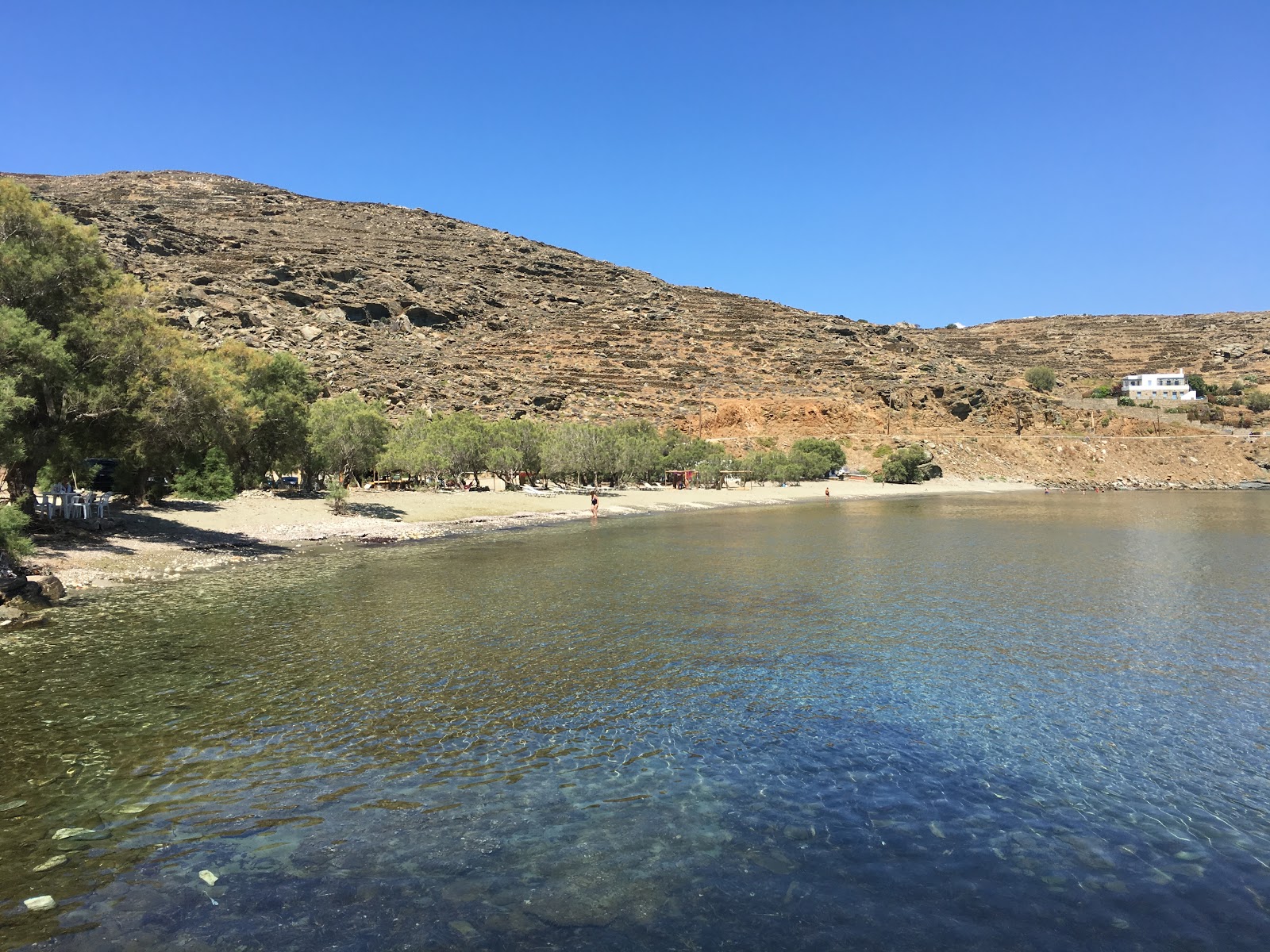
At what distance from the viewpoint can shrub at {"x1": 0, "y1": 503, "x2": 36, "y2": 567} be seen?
728 inches

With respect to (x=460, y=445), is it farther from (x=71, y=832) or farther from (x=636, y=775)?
(x=71, y=832)

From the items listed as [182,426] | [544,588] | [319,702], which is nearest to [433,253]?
[182,426]

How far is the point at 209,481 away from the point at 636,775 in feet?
118

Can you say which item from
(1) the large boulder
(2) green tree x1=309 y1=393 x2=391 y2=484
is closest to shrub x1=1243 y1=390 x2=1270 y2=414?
(2) green tree x1=309 y1=393 x2=391 y2=484

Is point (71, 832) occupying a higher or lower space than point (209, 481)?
lower

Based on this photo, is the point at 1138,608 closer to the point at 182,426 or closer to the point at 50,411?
the point at 182,426

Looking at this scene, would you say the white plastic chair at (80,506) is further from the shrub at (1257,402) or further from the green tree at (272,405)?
the shrub at (1257,402)

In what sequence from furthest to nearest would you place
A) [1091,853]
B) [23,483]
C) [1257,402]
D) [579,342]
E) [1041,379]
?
[1041,379]
[579,342]
[1257,402]
[23,483]
[1091,853]

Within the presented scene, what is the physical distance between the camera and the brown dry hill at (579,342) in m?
104

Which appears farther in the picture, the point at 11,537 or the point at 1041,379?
the point at 1041,379

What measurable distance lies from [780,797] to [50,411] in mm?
26441

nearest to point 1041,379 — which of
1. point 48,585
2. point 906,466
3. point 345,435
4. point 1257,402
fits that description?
point 1257,402

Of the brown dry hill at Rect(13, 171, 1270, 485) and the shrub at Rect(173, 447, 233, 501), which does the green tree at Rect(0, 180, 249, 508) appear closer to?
the shrub at Rect(173, 447, 233, 501)

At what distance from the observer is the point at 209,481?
3812 centimetres
